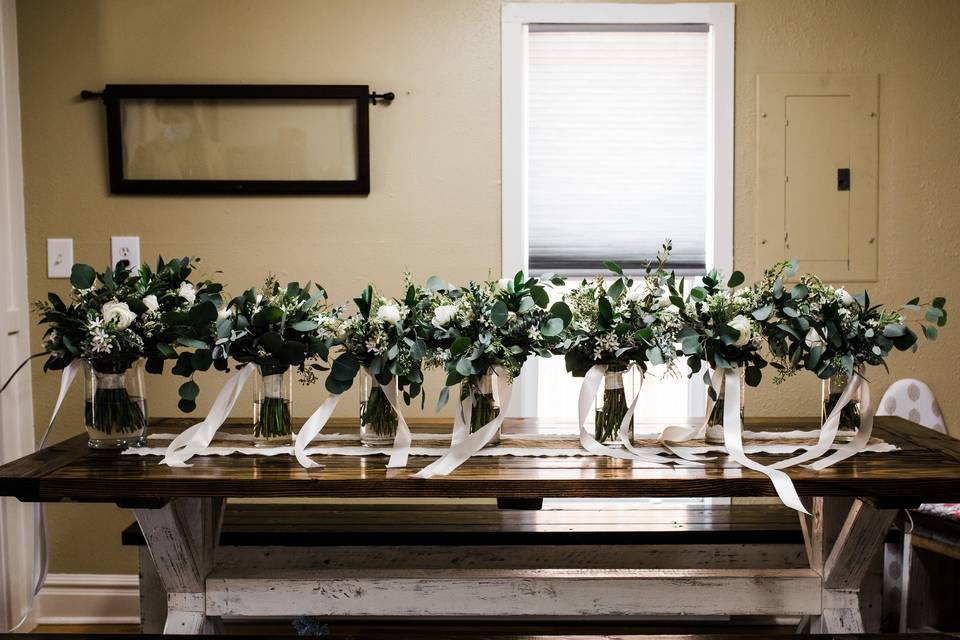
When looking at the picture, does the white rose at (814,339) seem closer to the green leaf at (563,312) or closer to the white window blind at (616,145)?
the green leaf at (563,312)

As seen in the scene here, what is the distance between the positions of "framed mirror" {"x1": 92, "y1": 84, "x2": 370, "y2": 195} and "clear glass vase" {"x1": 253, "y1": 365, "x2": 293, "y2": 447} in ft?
3.97

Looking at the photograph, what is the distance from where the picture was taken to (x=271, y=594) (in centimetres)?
195

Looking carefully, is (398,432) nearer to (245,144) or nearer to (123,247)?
(245,144)

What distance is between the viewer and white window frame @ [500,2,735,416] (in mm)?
2883

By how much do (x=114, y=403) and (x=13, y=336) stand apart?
129cm

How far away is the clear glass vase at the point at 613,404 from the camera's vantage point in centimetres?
186

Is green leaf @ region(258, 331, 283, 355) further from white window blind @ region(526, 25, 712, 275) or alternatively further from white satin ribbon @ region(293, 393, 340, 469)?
white window blind @ region(526, 25, 712, 275)

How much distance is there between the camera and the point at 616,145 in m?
2.96

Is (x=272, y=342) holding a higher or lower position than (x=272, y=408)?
higher

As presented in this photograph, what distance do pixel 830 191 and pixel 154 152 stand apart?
251 centimetres

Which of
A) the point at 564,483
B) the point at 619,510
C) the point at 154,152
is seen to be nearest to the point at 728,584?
the point at 564,483

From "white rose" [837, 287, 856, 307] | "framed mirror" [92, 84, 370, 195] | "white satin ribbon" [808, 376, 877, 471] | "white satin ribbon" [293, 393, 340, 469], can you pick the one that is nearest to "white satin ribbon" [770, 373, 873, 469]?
"white satin ribbon" [808, 376, 877, 471]

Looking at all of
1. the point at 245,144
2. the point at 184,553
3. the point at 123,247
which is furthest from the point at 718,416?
the point at 123,247

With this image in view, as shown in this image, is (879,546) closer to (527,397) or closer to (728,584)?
(728,584)
